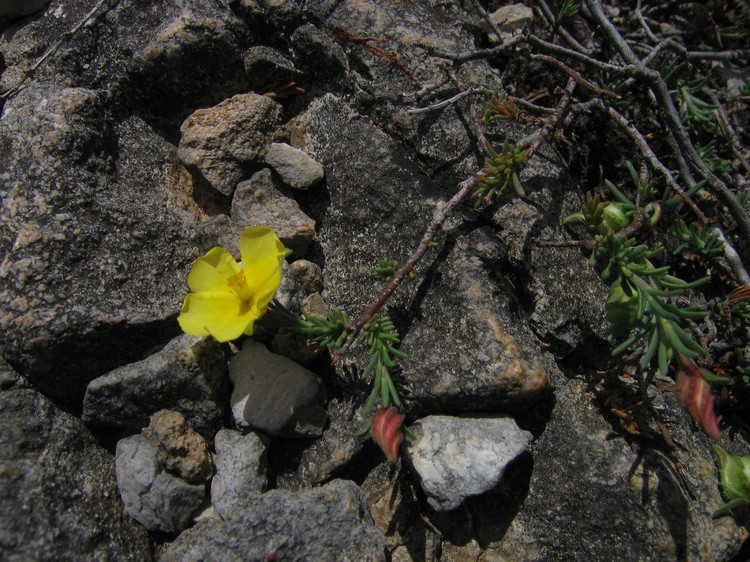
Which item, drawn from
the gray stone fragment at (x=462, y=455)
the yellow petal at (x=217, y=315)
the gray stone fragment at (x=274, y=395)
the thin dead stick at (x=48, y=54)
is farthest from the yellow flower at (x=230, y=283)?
the thin dead stick at (x=48, y=54)

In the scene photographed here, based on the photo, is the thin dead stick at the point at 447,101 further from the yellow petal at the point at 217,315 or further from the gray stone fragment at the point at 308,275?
the yellow petal at the point at 217,315

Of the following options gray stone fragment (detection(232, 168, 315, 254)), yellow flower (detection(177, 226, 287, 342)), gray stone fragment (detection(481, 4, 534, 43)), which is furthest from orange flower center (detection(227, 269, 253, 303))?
gray stone fragment (detection(481, 4, 534, 43))

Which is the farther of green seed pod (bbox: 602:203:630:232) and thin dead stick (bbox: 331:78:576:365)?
green seed pod (bbox: 602:203:630:232)

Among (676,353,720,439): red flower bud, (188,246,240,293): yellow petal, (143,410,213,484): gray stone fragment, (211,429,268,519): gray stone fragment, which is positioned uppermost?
(188,246,240,293): yellow petal

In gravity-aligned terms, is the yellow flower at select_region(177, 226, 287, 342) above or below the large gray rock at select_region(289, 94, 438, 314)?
above

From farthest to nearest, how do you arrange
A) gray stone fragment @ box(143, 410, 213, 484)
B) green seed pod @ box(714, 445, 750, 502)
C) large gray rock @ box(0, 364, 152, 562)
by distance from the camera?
gray stone fragment @ box(143, 410, 213, 484), green seed pod @ box(714, 445, 750, 502), large gray rock @ box(0, 364, 152, 562)

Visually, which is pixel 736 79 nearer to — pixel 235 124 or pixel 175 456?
pixel 235 124

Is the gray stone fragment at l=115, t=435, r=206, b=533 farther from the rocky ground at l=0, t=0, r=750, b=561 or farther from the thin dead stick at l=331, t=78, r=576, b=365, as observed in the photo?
the thin dead stick at l=331, t=78, r=576, b=365
